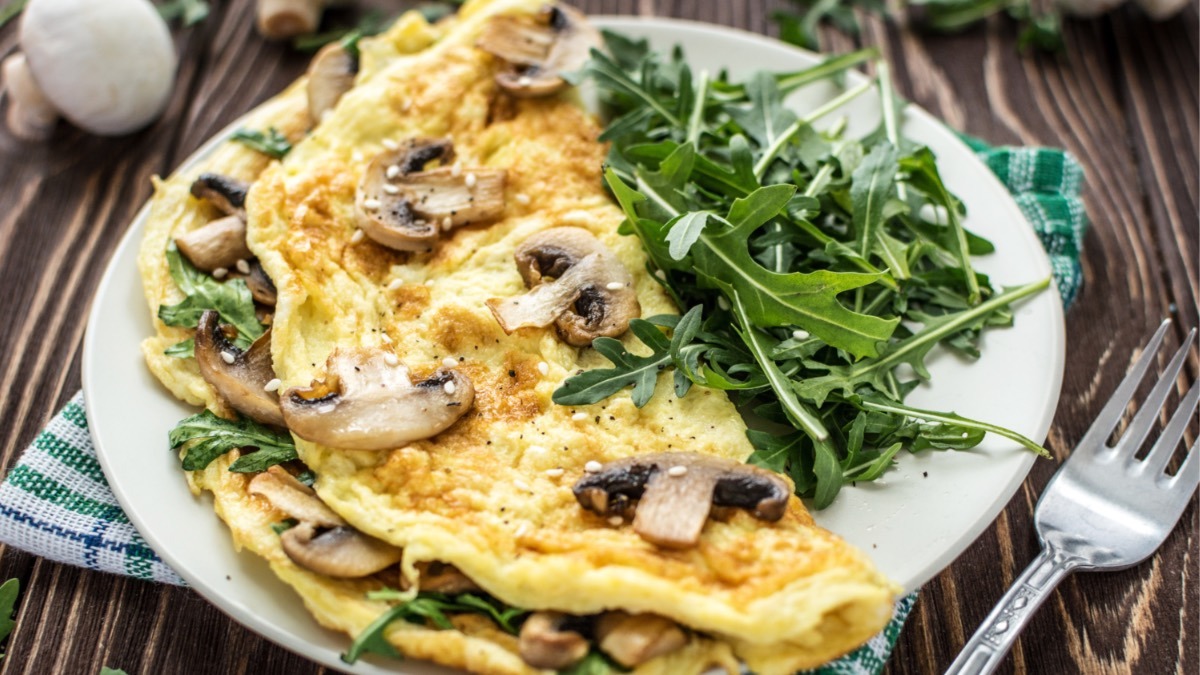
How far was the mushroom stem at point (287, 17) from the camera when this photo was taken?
650 cm

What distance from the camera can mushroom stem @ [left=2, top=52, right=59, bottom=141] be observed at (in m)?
5.83

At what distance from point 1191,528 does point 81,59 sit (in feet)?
19.7

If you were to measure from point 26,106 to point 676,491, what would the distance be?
4.83m

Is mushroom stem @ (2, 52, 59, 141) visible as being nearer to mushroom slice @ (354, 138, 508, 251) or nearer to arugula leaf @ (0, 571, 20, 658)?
mushroom slice @ (354, 138, 508, 251)

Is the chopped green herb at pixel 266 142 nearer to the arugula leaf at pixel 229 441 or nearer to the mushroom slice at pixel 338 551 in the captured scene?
the arugula leaf at pixel 229 441

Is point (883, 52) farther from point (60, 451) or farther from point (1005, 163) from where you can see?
point (60, 451)

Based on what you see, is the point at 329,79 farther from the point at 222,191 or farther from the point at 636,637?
the point at 636,637

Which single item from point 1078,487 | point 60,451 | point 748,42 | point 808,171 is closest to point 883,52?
point 748,42

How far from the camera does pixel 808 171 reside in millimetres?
4797

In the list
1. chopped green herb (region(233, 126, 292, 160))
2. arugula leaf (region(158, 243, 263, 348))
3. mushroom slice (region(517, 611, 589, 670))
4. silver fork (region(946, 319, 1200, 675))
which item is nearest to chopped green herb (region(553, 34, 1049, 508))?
silver fork (region(946, 319, 1200, 675))

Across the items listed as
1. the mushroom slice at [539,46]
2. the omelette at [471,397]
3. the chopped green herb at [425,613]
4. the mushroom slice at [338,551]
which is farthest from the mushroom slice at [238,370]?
the mushroom slice at [539,46]

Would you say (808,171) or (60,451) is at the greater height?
(808,171)

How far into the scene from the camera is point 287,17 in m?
6.52

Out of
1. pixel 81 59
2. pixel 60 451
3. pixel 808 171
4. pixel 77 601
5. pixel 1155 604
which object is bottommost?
pixel 77 601
